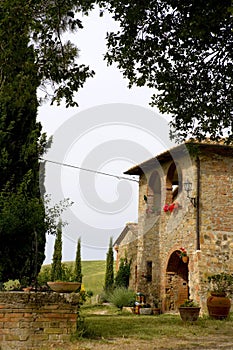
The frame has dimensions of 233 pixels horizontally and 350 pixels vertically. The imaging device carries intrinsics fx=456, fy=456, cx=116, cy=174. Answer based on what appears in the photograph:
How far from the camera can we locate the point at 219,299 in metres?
12.9

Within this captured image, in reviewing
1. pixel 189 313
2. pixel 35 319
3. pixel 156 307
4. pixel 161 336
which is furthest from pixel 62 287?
pixel 156 307

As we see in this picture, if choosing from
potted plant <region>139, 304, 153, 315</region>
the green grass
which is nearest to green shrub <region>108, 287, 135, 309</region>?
potted plant <region>139, 304, 153, 315</region>

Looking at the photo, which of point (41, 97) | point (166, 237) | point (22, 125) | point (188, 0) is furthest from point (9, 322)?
point (166, 237)

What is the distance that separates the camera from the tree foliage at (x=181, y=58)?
6.30 m

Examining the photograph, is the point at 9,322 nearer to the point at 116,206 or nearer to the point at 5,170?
the point at 5,170

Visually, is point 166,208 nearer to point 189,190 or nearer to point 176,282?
point 189,190

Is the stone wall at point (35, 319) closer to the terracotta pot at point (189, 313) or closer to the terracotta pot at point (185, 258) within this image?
the terracotta pot at point (189, 313)

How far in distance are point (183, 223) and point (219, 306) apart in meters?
3.53

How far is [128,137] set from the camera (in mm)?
15961

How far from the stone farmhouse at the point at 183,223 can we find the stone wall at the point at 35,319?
794 cm

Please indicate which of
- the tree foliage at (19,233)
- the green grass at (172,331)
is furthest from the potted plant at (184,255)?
the tree foliage at (19,233)

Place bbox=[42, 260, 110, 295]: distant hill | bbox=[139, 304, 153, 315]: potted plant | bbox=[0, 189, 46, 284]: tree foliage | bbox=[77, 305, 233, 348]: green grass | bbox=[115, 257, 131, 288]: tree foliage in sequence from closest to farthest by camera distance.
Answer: bbox=[77, 305, 233, 348]: green grass → bbox=[0, 189, 46, 284]: tree foliage → bbox=[139, 304, 153, 315]: potted plant → bbox=[115, 257, 131, 288]: tree foliage → bbox=[42, 260, 110, 295]: distant hill

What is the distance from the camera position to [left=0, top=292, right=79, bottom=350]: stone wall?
22.4 feet

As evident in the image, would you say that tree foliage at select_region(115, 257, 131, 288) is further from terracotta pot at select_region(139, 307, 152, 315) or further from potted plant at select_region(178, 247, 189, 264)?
potted plant at select_region(178, 247, 189, 264)
